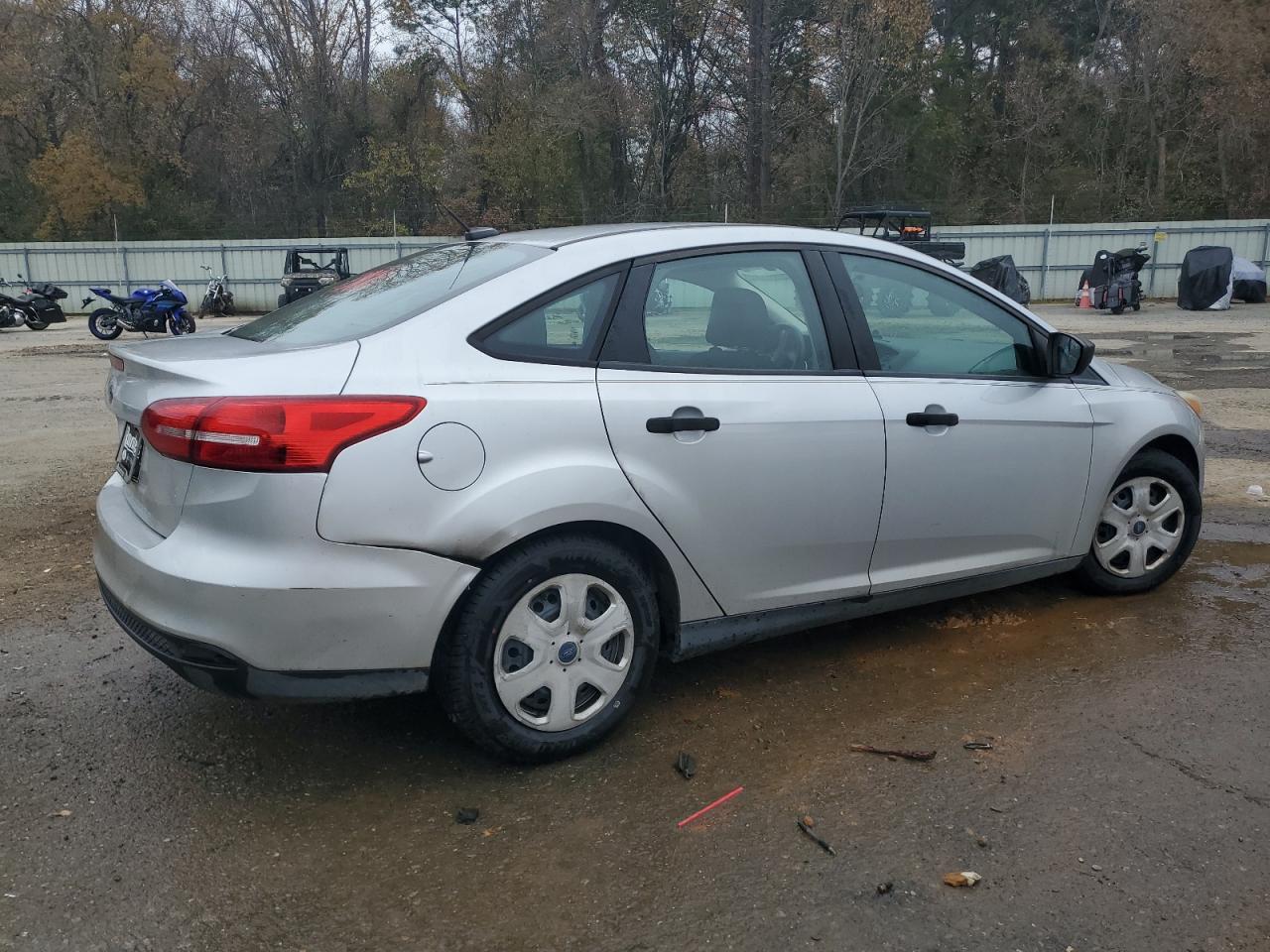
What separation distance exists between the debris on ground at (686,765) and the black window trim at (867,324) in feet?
4.62

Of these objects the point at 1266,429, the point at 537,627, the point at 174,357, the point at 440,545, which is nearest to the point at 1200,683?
the point at 537,627

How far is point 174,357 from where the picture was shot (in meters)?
2.96

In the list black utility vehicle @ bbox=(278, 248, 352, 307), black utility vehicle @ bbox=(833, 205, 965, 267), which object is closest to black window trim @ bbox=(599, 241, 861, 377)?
black utility vehicle @ bbox=(833, 205, 965, 267)

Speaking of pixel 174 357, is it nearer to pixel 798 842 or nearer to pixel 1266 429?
pixel 798 842

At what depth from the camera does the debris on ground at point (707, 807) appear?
278cm

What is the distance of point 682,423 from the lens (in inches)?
121

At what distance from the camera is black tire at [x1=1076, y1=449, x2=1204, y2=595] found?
4.33 m

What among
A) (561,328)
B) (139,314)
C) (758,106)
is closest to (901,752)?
(561,328)

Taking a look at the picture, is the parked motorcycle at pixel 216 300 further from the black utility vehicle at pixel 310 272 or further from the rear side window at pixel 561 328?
the rear side window at pixel 561 328

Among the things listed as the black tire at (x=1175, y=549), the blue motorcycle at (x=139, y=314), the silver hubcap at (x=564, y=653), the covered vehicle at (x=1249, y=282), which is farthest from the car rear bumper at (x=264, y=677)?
the covered vehicle at (x=1249, y=282)

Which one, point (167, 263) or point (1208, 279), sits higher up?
point (167, 263)

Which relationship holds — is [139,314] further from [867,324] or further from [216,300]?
[867,324]

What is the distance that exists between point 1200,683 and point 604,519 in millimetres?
2242

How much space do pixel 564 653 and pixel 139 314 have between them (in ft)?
58.3
